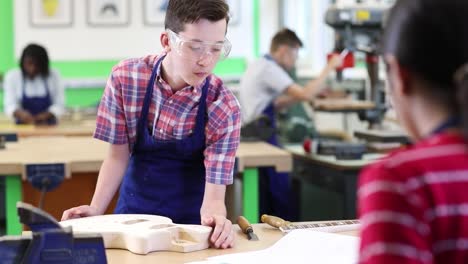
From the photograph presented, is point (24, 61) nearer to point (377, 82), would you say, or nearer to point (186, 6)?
point (377, 82)

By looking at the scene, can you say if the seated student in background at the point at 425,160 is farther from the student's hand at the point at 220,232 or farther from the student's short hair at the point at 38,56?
the student's short hair at the point at 38,56

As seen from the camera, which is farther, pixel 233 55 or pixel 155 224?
pixel 233 55

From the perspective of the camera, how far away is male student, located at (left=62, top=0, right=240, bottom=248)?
211 cm

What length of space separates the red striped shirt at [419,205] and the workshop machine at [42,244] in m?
0.73

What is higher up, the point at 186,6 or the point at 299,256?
the point at 186,6

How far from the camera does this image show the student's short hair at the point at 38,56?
6.35 meters

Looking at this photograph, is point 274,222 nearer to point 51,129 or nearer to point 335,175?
point 335,175

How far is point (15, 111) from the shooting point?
20.7ft

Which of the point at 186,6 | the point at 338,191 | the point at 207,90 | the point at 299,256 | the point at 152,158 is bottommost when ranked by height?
the point at 338,191

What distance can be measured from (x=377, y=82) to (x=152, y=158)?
2.92 metres

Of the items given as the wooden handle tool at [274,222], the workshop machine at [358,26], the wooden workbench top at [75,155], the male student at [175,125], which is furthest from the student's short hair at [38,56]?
the wooden handle tool at [274,222]

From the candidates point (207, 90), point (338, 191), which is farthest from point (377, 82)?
point (207, 90)

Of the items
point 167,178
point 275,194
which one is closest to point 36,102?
point 275,194

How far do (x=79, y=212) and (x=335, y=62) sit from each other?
3203 mm
